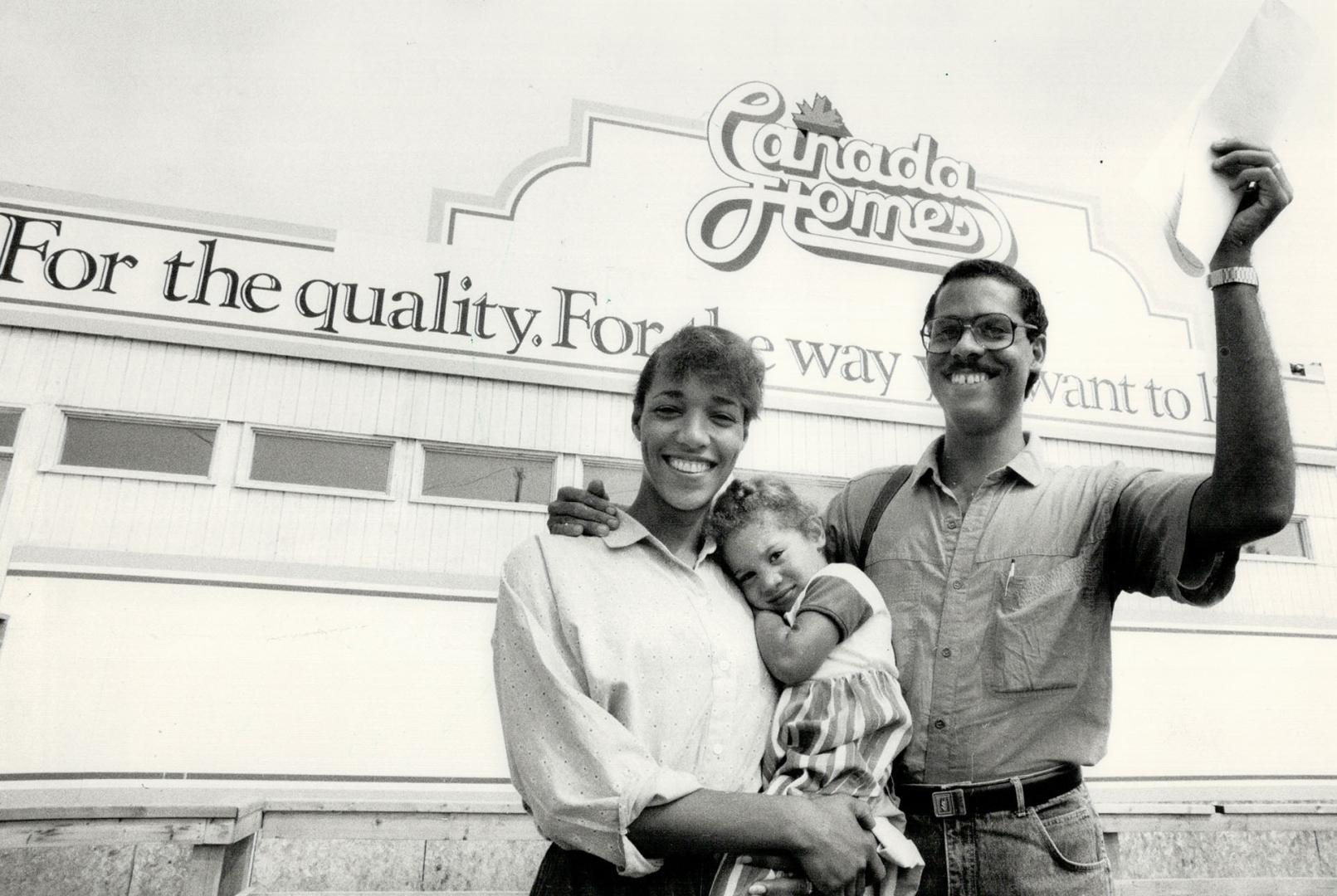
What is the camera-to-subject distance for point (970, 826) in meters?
1.20

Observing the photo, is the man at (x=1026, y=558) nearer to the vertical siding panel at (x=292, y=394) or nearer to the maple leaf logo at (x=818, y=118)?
the vertical siding panel at (x=292, y=394)

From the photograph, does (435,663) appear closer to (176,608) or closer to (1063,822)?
(176,608)

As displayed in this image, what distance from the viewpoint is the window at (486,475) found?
11.7 ft

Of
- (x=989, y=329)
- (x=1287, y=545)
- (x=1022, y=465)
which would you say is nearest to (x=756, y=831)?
(x=1022, y=465)

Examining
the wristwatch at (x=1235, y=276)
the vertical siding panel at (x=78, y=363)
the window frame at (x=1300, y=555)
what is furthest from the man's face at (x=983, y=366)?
the window frame at (x=1300, y=555)

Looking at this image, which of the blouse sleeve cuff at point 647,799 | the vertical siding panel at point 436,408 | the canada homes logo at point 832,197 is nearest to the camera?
the blouse sleeve cuff at point 647,799

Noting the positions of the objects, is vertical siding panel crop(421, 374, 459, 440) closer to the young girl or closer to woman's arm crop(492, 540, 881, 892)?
the young girl

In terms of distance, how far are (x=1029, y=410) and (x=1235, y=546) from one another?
3.02 m

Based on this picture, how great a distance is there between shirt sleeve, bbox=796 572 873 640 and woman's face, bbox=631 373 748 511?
0.77 ft

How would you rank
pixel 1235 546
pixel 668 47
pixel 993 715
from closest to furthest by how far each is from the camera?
pixel 1235 546 → pixel 993 715 → pixel 668 47

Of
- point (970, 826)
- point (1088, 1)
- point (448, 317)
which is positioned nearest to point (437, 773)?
point (448, 317)

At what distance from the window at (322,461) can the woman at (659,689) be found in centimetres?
257

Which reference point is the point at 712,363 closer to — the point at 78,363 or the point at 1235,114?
the point at 1235,114

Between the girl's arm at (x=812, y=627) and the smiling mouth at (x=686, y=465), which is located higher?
the smiling mouth at (x=686, y=465)
